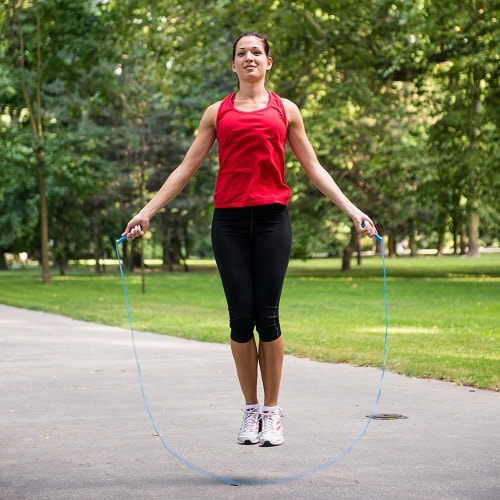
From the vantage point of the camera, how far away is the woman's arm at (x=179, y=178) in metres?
5.68

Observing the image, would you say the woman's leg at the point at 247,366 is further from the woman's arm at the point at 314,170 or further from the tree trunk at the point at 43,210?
the tree trunk at the point at 43,210

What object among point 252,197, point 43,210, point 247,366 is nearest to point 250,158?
point 252,197

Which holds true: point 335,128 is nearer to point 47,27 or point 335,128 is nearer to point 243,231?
point 47,27

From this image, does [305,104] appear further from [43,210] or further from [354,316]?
[354,316]

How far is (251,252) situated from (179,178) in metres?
0.56


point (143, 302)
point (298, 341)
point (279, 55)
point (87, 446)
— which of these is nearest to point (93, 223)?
point (279, 55)

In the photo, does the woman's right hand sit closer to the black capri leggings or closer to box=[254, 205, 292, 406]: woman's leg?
the black capri leggings

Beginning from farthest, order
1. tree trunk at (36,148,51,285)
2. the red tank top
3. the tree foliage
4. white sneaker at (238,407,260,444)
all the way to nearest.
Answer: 1. tree trunk at (36,148,51,285)
2. the tree foliage
3. white sneaker at (238,407,260,444)
4. the red tank top

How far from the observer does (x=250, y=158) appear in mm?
5516

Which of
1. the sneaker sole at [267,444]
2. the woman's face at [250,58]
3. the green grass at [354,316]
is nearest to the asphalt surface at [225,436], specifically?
the sneaker sole at [267,444]

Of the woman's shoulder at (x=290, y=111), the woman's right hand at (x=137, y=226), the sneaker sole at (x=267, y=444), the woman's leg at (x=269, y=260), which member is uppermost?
the woman's shoulder at (x=290, y=111)

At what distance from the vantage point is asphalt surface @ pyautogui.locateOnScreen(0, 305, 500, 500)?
5.16m

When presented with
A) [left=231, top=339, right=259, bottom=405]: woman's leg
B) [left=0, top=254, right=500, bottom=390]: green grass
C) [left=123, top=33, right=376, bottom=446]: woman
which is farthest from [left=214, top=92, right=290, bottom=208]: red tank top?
[left=0, top=254, right=500, bottom=390]: green grass

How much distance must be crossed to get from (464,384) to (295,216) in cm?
2847
